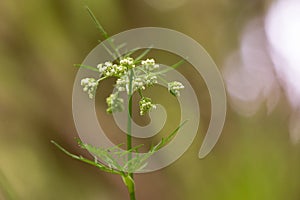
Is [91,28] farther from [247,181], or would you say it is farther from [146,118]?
[247,181]

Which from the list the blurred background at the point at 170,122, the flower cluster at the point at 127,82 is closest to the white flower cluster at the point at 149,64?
the flower cluster at the point at 127,82

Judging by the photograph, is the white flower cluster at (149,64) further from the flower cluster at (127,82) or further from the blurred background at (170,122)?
the blurred background at (170,122)

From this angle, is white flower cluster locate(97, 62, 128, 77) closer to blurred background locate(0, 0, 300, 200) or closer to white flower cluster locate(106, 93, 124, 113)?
white flower cluster locate(106, 93, 124, 113)

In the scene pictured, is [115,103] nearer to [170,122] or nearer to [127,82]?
[127,82]

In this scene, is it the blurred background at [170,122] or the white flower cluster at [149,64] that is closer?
the white flower cluster at [149,64]

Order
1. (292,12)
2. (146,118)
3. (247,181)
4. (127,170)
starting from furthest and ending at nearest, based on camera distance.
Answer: (292,12), (146,118), (247,181), (127,170)

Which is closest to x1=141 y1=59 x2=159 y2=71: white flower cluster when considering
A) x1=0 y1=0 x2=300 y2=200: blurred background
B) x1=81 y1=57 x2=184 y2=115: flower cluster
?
x1=81 y1=57 x2=184 y2=115: flower cluster

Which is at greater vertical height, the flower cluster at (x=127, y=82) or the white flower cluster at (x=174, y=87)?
the flower cluster at (x=127, y=82)

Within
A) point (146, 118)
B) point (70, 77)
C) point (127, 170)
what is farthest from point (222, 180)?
point (127, 170)
